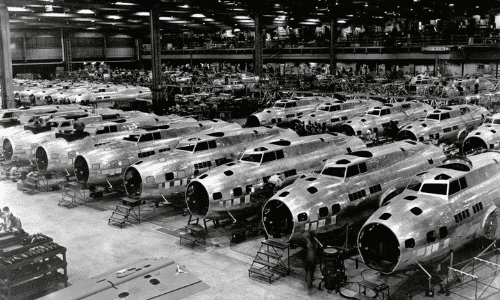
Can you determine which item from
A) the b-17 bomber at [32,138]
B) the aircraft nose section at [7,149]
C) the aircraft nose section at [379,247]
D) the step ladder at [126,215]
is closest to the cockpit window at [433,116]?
the b-17 bomber at [32,138]

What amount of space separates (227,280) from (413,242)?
7254 mm

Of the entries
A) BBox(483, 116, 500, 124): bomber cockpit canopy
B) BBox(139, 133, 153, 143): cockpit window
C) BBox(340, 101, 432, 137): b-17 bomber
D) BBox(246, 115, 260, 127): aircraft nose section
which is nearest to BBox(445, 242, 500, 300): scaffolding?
BBox(483, 116, 500, 124): bomber cockpit canopy

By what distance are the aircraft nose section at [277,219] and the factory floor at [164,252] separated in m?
1.66

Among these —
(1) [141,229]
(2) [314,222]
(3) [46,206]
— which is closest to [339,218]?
(2) [314,222]

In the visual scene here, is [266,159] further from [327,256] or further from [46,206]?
[46,206]

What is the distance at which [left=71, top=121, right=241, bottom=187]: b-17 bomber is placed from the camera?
31.7m

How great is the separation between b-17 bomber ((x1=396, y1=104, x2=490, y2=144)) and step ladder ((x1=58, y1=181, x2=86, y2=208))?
23.3 metres

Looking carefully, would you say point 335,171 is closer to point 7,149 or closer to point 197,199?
point 197,199

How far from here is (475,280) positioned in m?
19.1

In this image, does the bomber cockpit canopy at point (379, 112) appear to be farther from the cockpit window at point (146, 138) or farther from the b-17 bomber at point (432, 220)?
the b-17 bomber at point (432, 220)

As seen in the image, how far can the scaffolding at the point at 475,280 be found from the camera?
60.4 feet

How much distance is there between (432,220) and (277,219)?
674 cm

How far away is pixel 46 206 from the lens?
31.7m

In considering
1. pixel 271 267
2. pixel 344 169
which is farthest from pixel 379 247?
pixel 344 169
